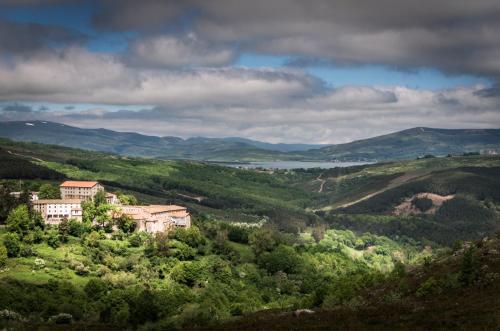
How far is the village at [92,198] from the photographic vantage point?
517 feet

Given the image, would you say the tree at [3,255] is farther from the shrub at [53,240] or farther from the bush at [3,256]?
the shrub at [53,240]

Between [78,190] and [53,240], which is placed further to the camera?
[78,190]

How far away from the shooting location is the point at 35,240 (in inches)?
5507

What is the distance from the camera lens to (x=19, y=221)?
461 feet

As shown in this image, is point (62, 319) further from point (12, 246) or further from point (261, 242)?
point (261, 242)

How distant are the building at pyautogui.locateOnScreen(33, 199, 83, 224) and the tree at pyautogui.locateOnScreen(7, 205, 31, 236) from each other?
12.7 m

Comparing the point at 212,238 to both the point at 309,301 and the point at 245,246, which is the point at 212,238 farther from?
the point at 309,301

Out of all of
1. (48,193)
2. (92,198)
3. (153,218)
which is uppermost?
(48,193)

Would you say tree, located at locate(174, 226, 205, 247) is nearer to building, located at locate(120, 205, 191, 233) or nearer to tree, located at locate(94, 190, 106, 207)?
building, located at locate(120, 205, 191, 233)

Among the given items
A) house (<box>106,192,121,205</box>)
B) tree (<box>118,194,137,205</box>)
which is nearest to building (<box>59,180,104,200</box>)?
house (<box>106,192,121,205</box>)

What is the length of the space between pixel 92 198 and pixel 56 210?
1783 centimetres

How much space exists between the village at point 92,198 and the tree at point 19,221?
10555mm

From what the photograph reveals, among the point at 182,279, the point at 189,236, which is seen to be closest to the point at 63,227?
the point at 182,279

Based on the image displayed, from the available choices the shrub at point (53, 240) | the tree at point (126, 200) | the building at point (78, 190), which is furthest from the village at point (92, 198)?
the shrub at point (53, 240)
